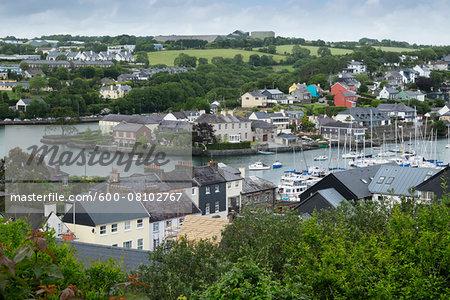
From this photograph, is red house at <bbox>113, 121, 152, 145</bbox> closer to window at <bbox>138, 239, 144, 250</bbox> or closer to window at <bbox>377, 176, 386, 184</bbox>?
window at <bbox>377, 176, 386, 184</bbox>

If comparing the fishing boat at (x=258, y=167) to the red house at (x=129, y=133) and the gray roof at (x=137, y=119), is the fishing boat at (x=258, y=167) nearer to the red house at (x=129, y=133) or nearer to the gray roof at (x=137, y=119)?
the red house at (x=129, y=133)

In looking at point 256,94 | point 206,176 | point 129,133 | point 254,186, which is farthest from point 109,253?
point 256,94

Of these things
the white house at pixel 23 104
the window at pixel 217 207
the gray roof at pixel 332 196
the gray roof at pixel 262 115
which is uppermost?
the white house at pixel 23 104

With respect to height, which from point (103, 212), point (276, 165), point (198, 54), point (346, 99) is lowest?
point (276, 165)

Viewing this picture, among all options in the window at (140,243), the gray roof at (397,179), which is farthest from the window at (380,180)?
the window at (140,243)

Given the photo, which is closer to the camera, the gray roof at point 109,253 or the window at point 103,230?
the gray roof at point 109,253

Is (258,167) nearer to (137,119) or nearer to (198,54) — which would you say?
(137,119)

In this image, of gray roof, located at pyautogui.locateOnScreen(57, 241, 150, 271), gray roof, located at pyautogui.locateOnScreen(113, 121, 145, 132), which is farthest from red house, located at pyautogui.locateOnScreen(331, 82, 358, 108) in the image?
gray roof, located at pyautogui.locateOnScreen(57, 241, 150, 271)

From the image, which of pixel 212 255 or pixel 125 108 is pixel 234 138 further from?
pixel 212 255
